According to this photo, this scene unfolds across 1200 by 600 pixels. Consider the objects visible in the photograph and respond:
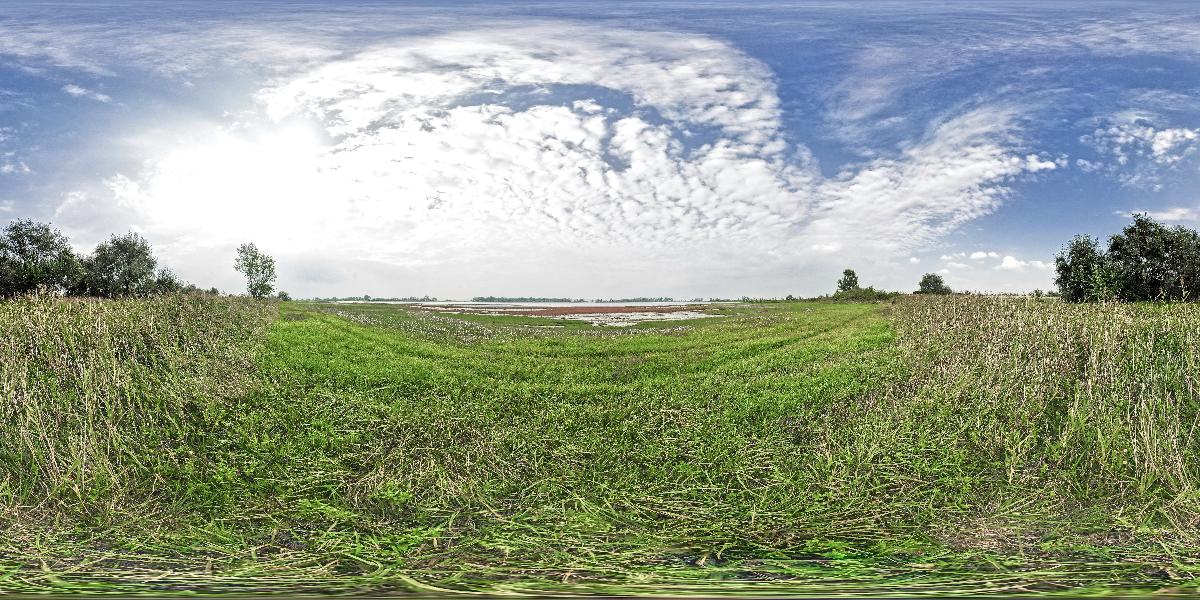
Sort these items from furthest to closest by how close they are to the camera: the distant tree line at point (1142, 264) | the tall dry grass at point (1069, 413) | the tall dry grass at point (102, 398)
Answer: the distant tree line at point (1142, 264) < the tall dry grass at point (102, 398) < the tall dry grass at point (1069, 413)

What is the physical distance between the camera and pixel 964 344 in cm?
757

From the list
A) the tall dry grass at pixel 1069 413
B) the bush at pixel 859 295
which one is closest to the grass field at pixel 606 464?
the tall dry grass at pixel 1069 413

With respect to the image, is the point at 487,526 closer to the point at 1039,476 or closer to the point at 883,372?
the point at 1039,476

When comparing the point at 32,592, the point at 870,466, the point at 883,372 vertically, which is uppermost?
the point at 883,372

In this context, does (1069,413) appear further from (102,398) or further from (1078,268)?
(1078,268)

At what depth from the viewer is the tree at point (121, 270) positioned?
3344 cm

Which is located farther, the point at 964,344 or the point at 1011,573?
the point at 964,344

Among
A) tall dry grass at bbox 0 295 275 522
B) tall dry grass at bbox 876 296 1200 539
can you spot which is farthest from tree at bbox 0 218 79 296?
tall dry grass at bbox 876 296 1200 539

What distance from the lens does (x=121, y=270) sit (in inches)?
1361

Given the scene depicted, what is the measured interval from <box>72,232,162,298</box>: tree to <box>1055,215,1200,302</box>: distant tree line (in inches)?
2003

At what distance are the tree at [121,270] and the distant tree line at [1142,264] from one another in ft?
167

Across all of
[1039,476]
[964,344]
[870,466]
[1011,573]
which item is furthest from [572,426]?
[964,344]

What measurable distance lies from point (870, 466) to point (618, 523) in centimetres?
214

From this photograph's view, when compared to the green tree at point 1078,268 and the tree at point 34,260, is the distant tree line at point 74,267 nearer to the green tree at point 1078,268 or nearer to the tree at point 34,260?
the tree at point 34,260
